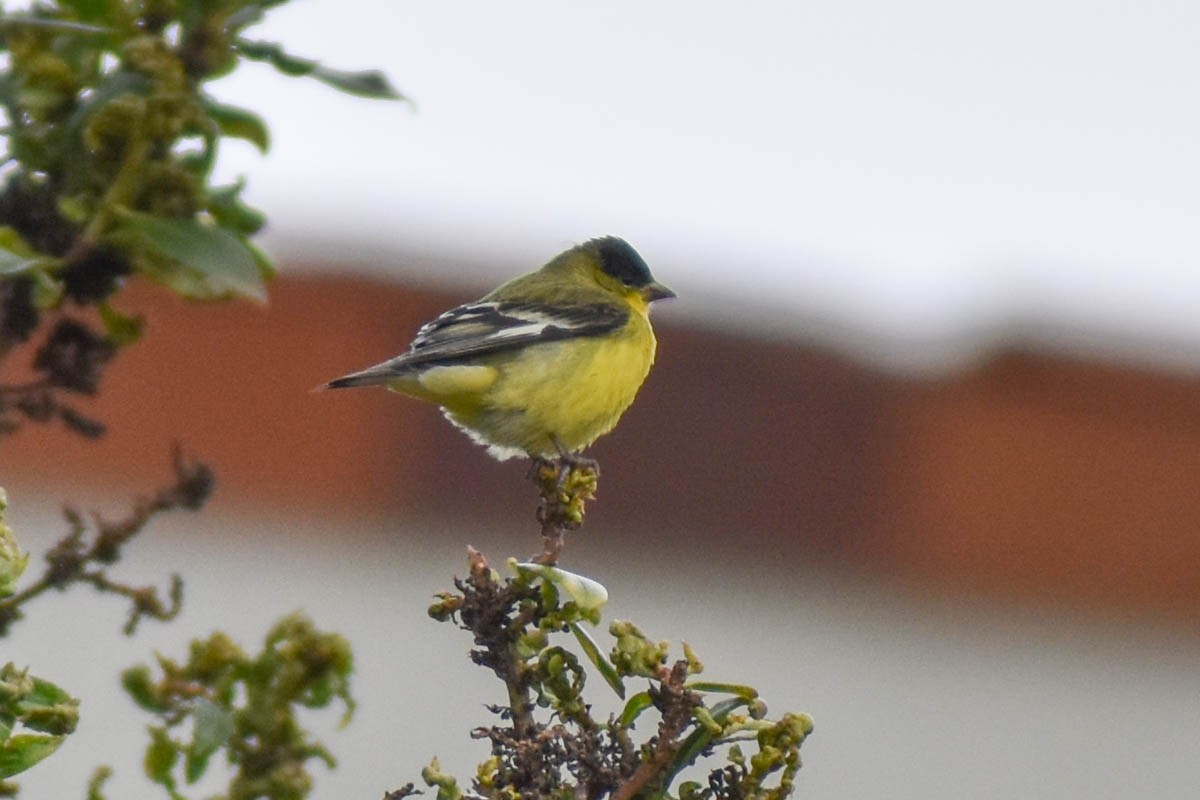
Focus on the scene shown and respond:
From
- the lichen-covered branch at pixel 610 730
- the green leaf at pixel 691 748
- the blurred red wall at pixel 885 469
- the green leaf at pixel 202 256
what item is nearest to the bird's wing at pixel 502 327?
the blurred red wall at pixel 885 469

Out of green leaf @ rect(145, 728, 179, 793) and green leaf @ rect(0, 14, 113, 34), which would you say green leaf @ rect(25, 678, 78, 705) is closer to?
green leaf @ rect(145, 728, 179, 793)

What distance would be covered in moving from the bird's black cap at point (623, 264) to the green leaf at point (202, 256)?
398cm

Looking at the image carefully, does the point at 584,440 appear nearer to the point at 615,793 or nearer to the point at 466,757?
the point at 466,757

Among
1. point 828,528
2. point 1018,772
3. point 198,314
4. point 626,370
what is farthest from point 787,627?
point 626,370

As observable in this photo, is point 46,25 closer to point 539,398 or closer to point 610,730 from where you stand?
point 610,730

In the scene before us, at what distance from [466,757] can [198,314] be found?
80.2 inches

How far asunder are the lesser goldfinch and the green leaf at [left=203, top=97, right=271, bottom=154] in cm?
260

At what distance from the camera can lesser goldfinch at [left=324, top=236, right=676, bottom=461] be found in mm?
4270

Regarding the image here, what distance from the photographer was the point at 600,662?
4.91 feet

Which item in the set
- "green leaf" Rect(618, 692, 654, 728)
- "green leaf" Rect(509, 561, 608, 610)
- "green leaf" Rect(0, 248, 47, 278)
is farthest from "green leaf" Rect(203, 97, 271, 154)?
"green leaf" Rect(618, 692, 654, 728)

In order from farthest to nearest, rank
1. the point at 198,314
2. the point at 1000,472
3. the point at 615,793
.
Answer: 1. the point at 1000,472
2. the point at 198,314
3. the point at 615,793

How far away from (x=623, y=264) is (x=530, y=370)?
2.99 ft

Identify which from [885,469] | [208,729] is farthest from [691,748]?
[885,469]

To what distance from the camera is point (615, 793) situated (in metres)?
1.39
